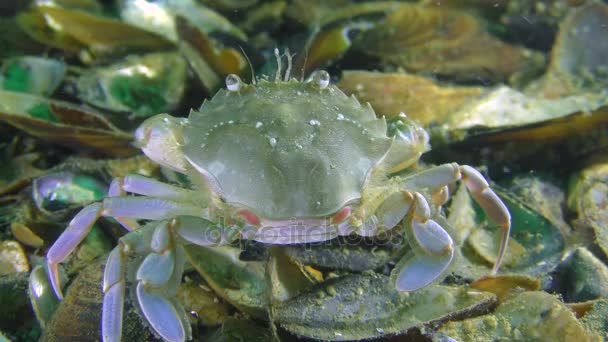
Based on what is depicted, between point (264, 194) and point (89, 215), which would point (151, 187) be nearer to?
point (89, 215)

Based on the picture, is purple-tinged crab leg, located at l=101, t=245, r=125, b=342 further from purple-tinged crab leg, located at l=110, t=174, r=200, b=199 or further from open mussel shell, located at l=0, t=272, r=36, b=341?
open mussel shell, located at l=0, t=272, r=36, b=341

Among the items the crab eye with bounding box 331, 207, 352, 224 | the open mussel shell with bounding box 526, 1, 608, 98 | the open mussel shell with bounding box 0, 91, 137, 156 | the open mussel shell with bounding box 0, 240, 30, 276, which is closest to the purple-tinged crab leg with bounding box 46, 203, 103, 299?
the open mussel shell with bounding box 0, 240, 30, 276

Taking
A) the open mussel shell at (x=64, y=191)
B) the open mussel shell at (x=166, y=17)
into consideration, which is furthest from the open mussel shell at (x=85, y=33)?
the open mussel shell at (x=64, y=191)

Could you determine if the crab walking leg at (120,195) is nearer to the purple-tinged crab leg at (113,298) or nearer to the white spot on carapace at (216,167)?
the purple-tinged crab leg at (113,298)

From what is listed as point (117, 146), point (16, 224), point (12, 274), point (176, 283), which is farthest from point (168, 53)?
point (176, 283)

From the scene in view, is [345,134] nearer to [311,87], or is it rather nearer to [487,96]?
[311,87]
